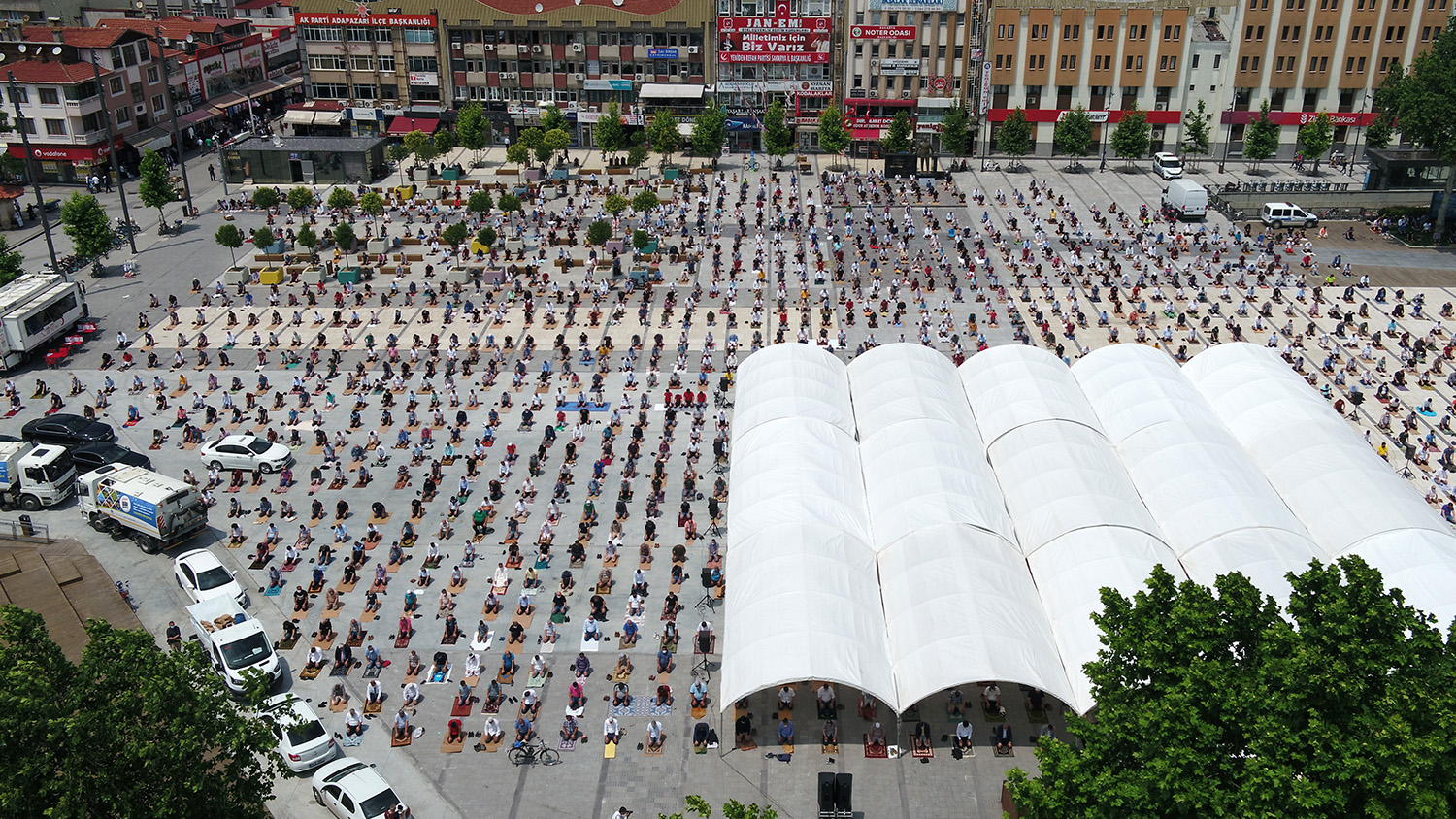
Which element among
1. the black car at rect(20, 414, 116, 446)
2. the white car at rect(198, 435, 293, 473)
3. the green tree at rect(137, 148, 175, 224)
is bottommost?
the white car at rect(198, 435, 293, 473)

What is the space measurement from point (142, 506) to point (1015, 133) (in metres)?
85.2

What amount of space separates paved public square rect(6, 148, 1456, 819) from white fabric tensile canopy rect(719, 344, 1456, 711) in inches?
109

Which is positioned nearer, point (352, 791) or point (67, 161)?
point (352, 791)

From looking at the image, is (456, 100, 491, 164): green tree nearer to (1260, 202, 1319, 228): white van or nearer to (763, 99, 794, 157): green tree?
(763, 99, 794, 157): green tree

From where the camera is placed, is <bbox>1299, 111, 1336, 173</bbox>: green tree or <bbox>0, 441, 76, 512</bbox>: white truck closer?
<bbox>0, 441, 76, 512</bbox>: white truck

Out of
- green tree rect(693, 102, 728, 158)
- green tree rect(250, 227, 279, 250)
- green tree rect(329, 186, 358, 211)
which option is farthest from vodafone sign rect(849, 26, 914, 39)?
green tree rect(250, 227, 279, 250)

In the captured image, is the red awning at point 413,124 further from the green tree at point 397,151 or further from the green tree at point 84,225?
the green tree at point 84,225

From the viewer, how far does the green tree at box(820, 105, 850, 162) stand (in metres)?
109

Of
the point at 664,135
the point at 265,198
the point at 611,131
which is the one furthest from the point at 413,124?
the point at 265,198

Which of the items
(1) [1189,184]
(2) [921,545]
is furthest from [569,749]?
(1) [1189,184]

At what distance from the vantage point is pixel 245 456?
52.3 meters

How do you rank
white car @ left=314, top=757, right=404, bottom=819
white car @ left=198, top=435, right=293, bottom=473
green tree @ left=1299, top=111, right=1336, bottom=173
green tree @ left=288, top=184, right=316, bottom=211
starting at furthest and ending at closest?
green tree @ left=1299, top=111, right=1336, bottom=173
green tree @ left=288, top=184, right=316, bottom=211
white car @ left=198, top=435, right=293, bottom=473
white car @ left=314, top=757, right=404, bottom=819

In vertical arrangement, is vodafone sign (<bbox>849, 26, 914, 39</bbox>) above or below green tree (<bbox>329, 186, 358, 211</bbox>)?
above

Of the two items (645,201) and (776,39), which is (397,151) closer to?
(645,201)
